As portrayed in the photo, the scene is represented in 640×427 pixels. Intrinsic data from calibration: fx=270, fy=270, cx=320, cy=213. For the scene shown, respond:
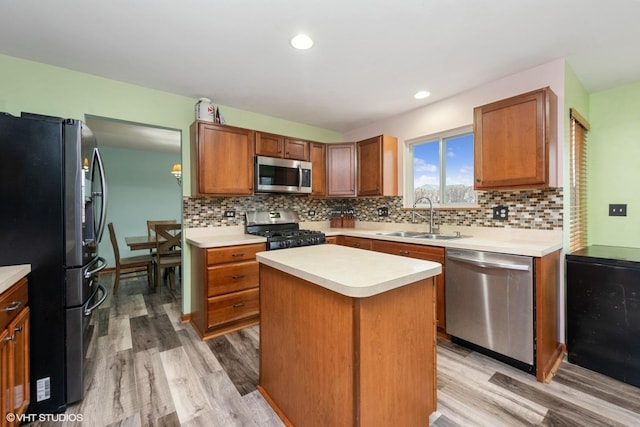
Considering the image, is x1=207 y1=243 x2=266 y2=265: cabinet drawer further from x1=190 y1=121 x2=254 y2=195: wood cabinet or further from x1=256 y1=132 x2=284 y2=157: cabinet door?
x1=256 y1=132 x2=284 y2=157: cabinet door

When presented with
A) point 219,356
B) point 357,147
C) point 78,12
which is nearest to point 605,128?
point 357,147

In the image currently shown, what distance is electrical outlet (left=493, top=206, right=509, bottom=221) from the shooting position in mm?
2525

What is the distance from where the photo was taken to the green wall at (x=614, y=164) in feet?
7.93

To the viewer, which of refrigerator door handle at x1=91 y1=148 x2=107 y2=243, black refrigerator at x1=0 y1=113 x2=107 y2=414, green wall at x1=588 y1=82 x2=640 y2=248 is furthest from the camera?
green wall at x1=588 y1=82 x2=640 y2=248

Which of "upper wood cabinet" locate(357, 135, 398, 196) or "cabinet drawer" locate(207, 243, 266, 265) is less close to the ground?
"upper wood cabinet" locate(357, 135, 398, 196)

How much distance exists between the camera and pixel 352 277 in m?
1.14

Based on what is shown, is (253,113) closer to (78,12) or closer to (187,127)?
(187,127)

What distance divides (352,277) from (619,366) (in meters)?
2.18

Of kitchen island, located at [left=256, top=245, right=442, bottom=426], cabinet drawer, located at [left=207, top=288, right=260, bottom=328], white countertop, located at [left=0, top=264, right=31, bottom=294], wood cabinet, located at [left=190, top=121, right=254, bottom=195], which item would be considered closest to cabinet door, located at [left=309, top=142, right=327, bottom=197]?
wood cabinet, located at [left=190, top=121, right=254, bottom=195]

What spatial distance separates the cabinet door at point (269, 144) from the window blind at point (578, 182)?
2.80 metres

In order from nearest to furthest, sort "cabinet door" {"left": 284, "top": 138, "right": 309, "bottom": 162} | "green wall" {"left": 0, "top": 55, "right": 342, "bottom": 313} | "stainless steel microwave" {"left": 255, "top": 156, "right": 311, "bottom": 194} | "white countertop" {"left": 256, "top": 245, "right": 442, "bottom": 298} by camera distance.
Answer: "white countertop" {"left": 256, "top": 245, "right": 442, "bottom": 298}
"green wall" {"left": 0, "top": 55, "right": 342, "bottom": 313}
"stainless steel microwave" {"left": 255, "top": 156, "right": 311, "bottom": 194}
"cabinet door" {"left": 284, "top": 138, "right": 309, "bottom": 162}

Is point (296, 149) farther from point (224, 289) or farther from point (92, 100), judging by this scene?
point (92, 100)

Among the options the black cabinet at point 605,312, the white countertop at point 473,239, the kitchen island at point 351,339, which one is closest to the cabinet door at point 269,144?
the white countertop at point 473,239

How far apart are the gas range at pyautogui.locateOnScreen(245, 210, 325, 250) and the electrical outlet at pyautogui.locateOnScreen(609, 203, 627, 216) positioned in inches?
110
